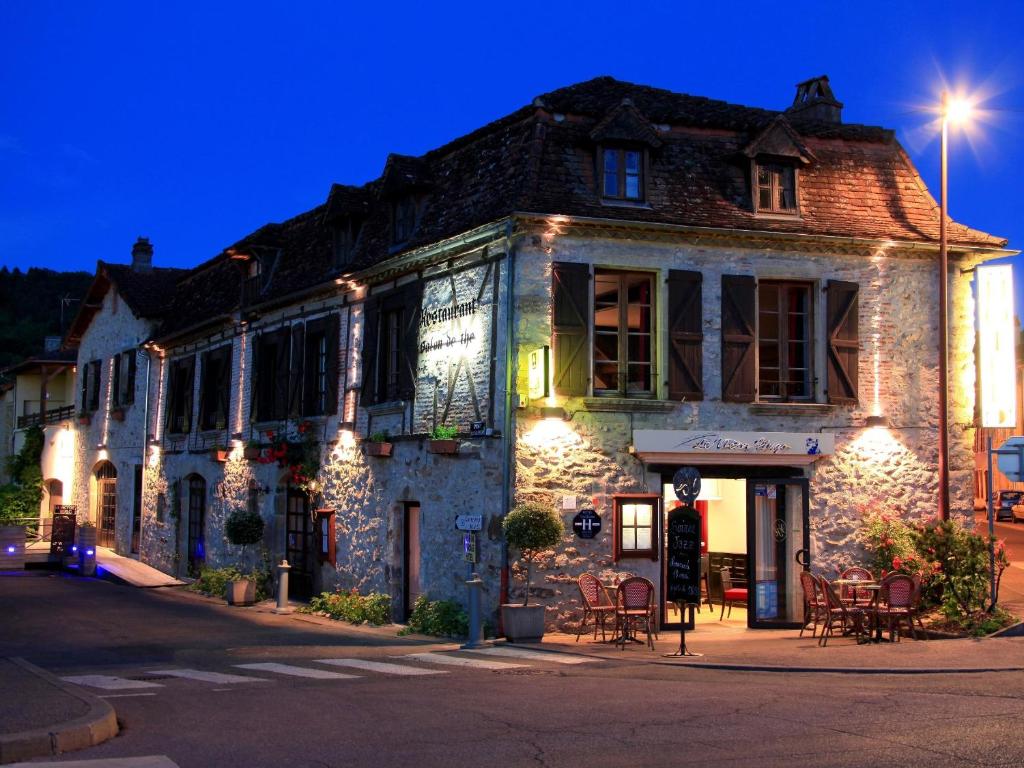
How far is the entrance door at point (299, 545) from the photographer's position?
23.3m

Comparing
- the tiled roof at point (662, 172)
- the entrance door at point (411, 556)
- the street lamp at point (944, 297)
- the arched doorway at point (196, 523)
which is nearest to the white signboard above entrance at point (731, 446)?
the street lamp at point (944, 297)

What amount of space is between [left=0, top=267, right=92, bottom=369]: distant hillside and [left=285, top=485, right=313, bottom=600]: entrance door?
56.2 m

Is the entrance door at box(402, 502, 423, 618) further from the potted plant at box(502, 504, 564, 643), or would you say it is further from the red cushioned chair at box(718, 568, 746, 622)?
the red cushioned chair at box(718, 568, 746, 622)

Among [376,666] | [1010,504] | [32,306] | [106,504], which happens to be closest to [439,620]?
[376,666]

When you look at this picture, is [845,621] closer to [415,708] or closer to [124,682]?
[415,708]

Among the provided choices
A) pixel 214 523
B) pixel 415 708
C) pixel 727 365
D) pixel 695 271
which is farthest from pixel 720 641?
pixel 214 523

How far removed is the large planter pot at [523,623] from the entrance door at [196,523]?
45.1ft

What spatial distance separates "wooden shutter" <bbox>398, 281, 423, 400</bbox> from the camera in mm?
19609

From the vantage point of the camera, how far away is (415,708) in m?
10.3

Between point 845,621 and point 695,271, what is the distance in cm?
549

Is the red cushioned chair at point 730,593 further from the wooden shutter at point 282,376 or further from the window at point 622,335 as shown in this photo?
the wooden shutter at point 282,376

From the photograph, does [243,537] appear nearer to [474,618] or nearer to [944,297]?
[474,618]

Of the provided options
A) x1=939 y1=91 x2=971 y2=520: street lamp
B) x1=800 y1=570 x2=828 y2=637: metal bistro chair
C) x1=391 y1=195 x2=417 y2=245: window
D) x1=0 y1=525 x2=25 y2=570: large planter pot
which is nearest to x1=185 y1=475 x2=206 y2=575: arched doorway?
x1=0 y1=525 x2=25 y2=570: large planter pot

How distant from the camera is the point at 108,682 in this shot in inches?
496
